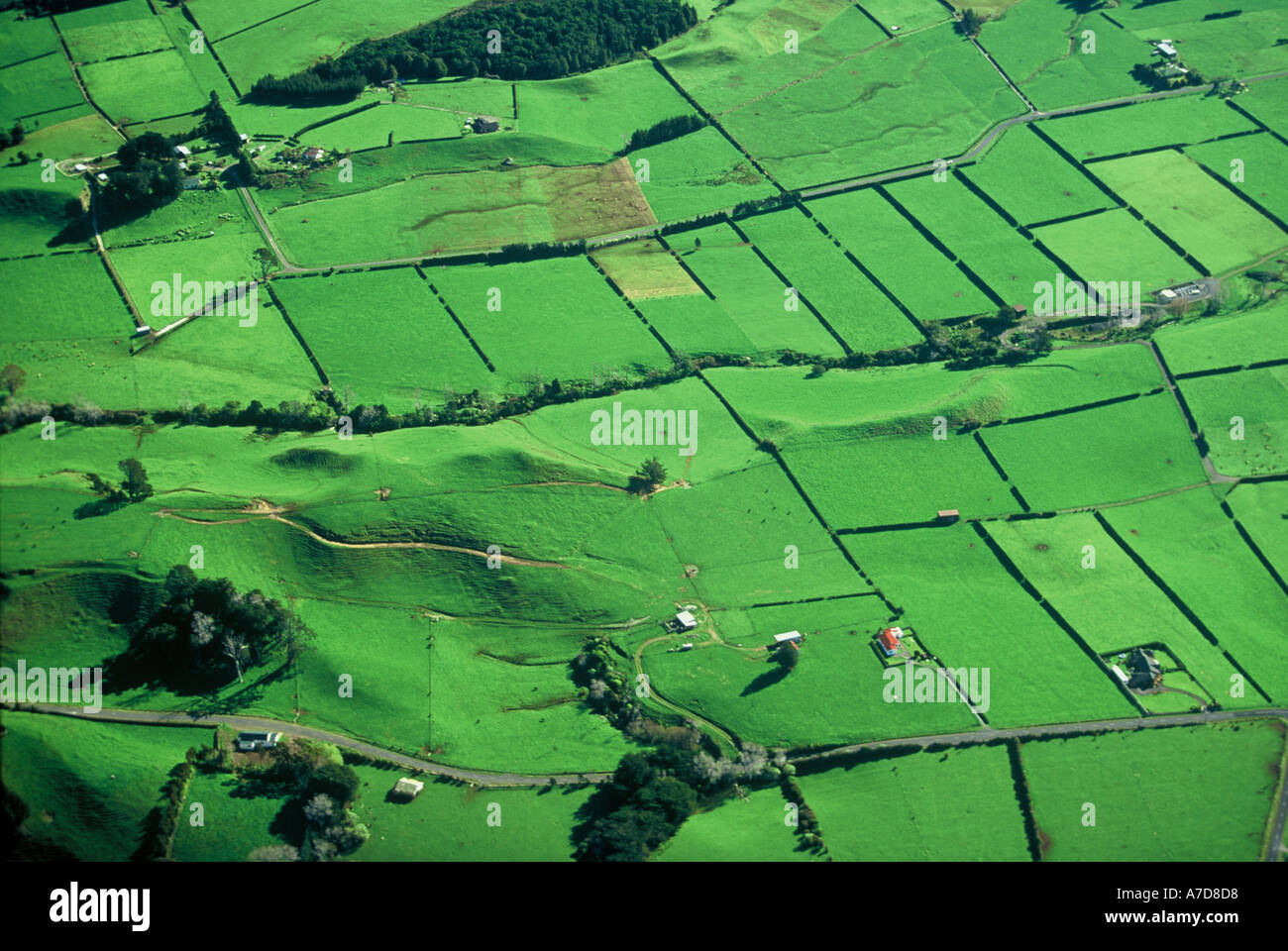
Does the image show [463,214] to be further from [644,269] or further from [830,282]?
[830,282]

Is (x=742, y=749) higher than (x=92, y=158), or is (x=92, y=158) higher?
(x=92, y=158)

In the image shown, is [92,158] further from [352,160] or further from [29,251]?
[352,160]

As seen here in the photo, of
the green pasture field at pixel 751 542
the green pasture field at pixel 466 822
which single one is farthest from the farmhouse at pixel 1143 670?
the green pasture field at pixel 466 822

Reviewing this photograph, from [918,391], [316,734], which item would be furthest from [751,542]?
[316,734]

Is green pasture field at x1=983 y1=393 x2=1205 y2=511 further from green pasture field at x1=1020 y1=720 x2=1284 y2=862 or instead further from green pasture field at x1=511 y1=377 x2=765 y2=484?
green pasture field at x1=511 y1=377 x2=765 y2=484

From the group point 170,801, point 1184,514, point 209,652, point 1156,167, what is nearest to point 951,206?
point 1156,167

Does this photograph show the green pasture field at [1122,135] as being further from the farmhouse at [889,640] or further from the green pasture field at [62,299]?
the green pasture field at [62,299]

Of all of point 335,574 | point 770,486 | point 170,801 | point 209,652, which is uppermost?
point 770,486

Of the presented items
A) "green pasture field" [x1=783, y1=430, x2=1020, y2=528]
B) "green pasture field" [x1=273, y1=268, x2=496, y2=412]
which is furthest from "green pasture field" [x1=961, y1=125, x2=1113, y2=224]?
"green pasture field" [x1=273, y1=268, x2=496, y2=412]
